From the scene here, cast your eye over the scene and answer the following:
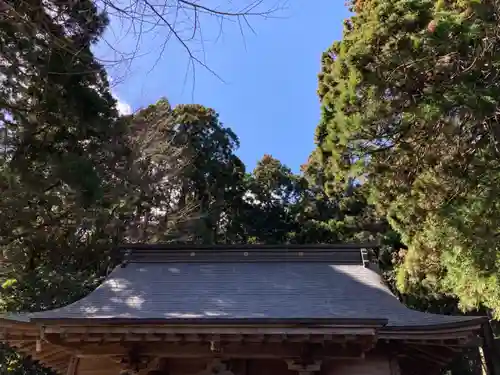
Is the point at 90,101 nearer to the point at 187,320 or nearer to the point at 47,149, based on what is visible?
the point at 47,149

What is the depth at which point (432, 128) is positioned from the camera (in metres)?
5.43

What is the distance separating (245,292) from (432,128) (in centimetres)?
343

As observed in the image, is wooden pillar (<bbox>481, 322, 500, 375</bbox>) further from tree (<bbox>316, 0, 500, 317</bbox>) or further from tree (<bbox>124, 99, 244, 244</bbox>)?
tree (<bbox>124, 99, 244, 244</bbox>)

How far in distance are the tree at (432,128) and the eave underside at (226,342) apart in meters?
0.82

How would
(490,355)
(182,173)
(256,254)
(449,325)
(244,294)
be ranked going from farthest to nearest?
(182,173)
(490,355)
(256,254)
(244,294)
(449,325)

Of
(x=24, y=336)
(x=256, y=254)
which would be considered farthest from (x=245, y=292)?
(x=24, y=336)

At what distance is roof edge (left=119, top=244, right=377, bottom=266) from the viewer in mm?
7922

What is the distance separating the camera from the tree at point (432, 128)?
4.86m

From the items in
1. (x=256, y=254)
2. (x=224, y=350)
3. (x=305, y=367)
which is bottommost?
(x=305, y=367)

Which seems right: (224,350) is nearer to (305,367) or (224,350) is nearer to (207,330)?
(207,330)

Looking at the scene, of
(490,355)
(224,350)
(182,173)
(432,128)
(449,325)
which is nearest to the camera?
(449,325)

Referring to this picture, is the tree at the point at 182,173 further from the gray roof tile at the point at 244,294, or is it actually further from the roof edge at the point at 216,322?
the roof edge at the point at 216,322

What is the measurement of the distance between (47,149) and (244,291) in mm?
3579

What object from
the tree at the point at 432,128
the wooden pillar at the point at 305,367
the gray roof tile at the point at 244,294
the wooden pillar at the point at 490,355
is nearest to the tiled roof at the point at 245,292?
the gray roof tile at the point at 244,294
